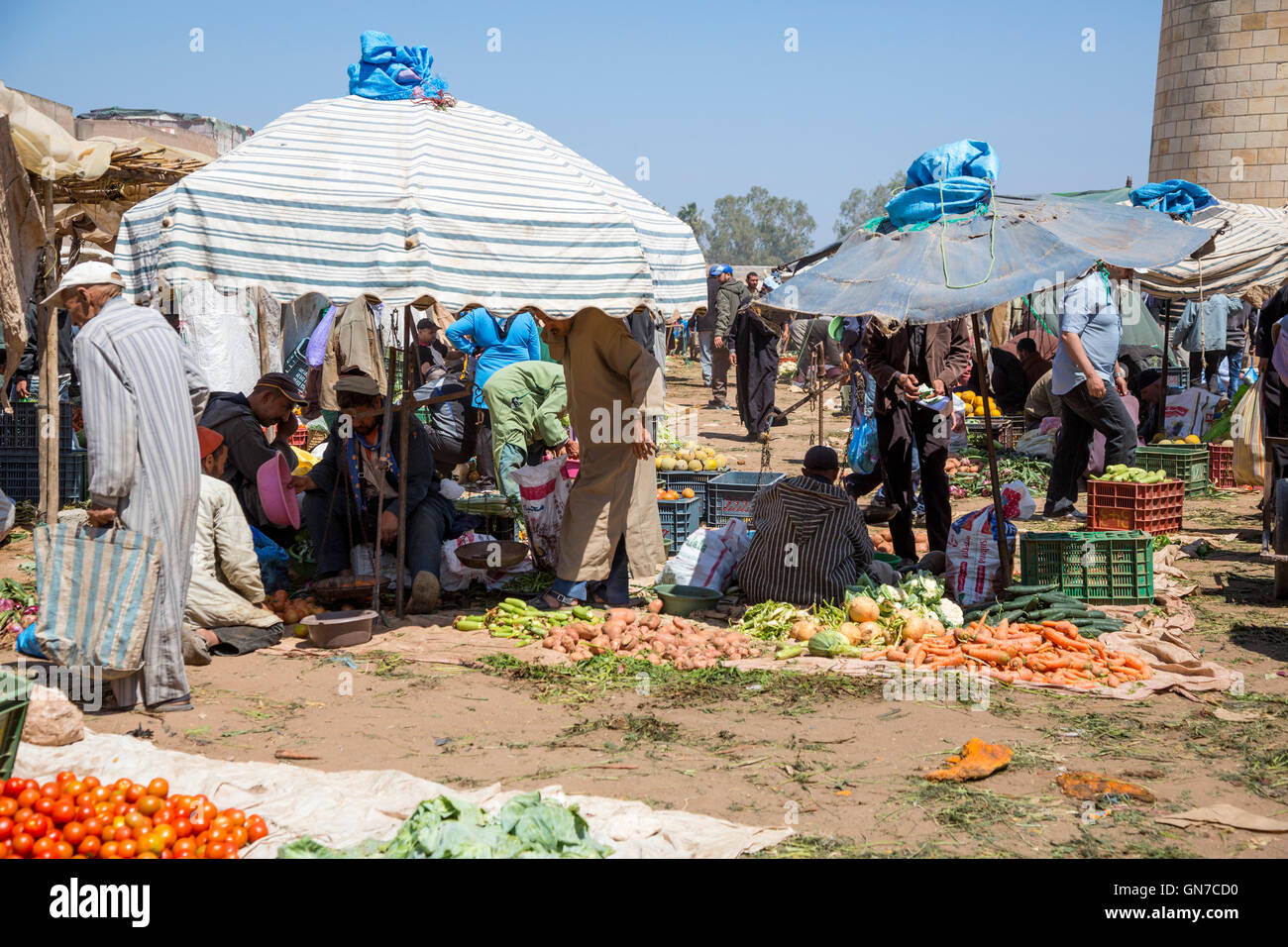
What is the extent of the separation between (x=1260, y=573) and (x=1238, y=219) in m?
5.75

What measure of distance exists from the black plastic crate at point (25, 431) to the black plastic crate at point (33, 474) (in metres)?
0.05

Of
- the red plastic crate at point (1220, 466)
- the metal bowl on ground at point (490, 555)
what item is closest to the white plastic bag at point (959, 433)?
the red plastic crate at point (1220, 466)

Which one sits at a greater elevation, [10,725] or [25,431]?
[25,431]

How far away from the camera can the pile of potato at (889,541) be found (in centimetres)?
841

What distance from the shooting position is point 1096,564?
670 cm

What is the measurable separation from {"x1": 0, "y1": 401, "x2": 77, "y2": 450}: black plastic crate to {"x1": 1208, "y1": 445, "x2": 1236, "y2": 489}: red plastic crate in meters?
10.4

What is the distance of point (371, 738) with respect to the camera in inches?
189

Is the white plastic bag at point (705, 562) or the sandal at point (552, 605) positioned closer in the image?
the sandal at point (552, 605)

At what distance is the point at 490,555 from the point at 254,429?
1723mm

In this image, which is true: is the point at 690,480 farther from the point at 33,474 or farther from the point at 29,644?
the point at 33,474

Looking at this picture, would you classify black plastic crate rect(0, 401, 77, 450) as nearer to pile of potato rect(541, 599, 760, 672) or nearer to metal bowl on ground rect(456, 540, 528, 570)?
metal bowl on ground rect(456, 540, 528, 570)

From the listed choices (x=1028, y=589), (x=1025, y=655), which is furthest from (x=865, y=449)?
(x=1025, y=655)

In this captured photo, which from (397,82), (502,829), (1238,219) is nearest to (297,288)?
(397,82)

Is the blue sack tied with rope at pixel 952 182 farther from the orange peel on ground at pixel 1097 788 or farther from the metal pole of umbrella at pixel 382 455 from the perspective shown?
the orange peel on ground at pixel 1097 788
